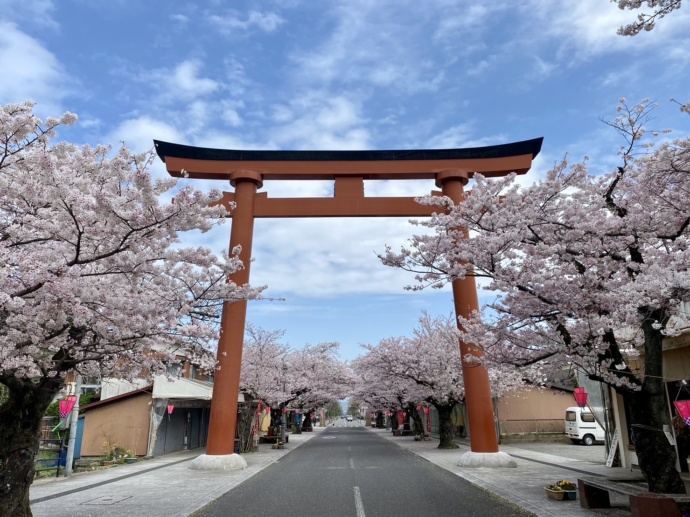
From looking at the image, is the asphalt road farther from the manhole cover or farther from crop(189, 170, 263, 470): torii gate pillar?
the manhole cover

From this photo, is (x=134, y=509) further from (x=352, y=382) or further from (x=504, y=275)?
(x=352, y=382)

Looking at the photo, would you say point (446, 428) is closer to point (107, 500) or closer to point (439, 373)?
point (439, 373)

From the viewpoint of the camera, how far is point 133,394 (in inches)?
840

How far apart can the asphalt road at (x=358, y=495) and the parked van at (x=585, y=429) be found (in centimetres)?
1251

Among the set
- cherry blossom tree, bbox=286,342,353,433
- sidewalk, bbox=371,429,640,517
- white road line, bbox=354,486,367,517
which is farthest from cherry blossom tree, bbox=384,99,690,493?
cherry blossom tree, bbox=286,342,353,433

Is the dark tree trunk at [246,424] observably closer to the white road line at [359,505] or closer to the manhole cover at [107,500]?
the manhole cover at [107,500]

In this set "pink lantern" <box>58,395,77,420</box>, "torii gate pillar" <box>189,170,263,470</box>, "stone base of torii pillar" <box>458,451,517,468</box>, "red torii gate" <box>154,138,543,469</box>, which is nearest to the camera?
"pink lantern" <box>58,395,77,420</box>

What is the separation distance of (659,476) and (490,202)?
530 centimetres

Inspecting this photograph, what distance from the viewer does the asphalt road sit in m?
9.27

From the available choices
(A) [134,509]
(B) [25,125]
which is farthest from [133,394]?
(B) [25,125]

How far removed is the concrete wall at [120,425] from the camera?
829 inches

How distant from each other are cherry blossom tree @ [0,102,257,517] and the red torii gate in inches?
362

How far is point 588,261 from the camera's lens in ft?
27.6

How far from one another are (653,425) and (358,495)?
20.9 feet
